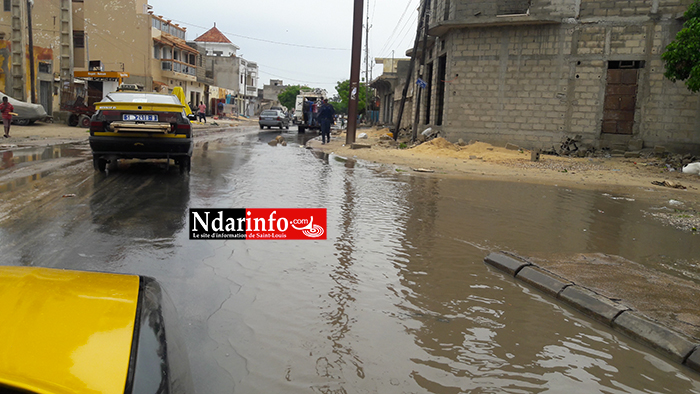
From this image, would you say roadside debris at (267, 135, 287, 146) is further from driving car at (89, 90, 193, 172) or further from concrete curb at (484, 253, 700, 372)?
concrete curb at (484, 253, 700, 372)

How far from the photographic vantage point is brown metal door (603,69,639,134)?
1945cm

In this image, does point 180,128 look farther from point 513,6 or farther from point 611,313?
point 513,6

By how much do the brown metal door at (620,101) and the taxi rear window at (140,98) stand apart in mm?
15682

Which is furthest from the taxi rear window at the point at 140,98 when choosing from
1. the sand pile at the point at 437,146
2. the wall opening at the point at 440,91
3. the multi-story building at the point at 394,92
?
the multi-story building at the point at 394,92

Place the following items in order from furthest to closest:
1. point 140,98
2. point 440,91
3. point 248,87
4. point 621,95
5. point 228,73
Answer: point 248,87 → point 228,73 → point 440,91 → point 621,95 → point 140,98

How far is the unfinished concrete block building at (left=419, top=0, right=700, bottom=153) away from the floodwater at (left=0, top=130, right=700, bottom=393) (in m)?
11.9

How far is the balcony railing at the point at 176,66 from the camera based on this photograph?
53.4m

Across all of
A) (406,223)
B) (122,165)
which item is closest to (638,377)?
(406,223)

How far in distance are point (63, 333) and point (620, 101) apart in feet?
69.5

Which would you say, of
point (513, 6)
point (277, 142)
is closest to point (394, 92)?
point (513, 6)

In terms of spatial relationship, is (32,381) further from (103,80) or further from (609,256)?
(103,80)

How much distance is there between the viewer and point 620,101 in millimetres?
19594

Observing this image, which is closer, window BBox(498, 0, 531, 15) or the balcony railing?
window BBox(498, 0, 531, 15)

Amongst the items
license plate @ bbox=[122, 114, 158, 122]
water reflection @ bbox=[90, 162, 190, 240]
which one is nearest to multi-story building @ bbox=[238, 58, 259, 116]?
license plate @ bbox=[122, 114, 158, 122]
